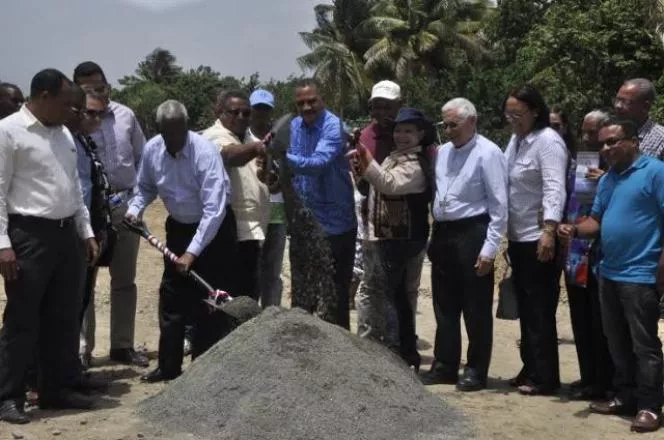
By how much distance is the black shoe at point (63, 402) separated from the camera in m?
5.90

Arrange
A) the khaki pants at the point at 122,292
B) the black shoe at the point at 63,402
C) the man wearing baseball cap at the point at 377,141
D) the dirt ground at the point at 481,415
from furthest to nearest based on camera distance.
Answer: the khaki pants at the point at 122,292, the man wearing baseball cap at the point at 377,141, the black shoe at the point at 63,402, the dirt ground at the point at 481,415

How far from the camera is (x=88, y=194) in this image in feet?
21.6

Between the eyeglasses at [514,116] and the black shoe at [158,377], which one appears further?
the black shoe at [158,377]

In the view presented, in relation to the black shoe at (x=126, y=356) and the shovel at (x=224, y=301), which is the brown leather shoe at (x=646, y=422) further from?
the black shoe at (x=126, y=356)

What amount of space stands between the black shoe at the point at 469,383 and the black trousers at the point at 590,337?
68 cm

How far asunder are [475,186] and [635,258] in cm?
120

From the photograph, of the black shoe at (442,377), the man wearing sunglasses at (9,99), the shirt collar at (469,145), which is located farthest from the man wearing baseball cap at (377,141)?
the man wearing sunglasses at (9,99)

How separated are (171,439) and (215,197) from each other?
1717 mm

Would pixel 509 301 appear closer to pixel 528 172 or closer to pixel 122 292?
pixel 528 172

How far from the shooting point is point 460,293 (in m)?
6.54

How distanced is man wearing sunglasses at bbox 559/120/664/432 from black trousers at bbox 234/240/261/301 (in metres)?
2.58

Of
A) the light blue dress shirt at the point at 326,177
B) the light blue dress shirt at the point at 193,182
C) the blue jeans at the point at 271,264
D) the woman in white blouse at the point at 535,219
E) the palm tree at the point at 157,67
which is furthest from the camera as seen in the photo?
the palm tree at the point at 157,67

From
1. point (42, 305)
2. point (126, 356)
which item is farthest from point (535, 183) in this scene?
point (126, 356)

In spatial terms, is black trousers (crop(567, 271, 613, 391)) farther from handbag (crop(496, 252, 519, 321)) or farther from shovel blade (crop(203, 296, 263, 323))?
shovel blade (crop(203, 296, 263, 323))
